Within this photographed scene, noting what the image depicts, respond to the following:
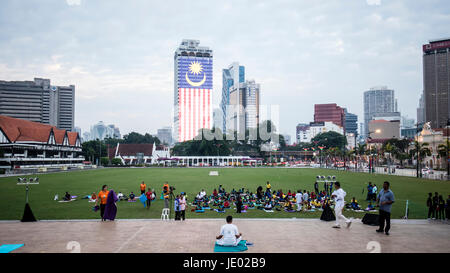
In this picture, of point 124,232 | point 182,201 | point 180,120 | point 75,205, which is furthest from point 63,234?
Answer: point 180,120

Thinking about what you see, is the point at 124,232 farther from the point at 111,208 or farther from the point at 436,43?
the point at 436,43

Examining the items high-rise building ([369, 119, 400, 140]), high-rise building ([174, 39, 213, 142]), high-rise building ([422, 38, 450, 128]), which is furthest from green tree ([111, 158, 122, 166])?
high-rise building ([369, 119, 400, 140])

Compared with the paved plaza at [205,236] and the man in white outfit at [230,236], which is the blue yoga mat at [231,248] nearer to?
the man in white outfit at [230,236]

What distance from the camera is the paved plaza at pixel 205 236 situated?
895 centimetres

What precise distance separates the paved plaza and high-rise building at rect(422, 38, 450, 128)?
14823 cm

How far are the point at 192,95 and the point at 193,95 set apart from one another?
26.4 inches

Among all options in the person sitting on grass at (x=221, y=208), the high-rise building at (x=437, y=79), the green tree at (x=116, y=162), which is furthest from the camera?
the high-rise building at (x=437, y=79)

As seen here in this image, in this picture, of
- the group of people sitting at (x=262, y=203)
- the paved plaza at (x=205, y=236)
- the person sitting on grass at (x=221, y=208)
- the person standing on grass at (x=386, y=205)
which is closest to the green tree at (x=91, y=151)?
the group of people sitting at (x=262, y=203)

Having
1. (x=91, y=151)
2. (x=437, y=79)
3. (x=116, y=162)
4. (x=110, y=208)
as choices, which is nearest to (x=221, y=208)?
(x=110, y=208)

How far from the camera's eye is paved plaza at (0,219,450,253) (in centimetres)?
895

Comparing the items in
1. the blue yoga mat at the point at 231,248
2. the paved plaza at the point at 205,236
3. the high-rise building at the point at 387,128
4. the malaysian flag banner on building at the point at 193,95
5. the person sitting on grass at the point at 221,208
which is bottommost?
the person sitting on grass at the point at 221,208

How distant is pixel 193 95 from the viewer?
195000 millimetres

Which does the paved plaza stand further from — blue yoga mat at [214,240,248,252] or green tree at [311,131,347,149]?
green tree at [311,131,347,149]

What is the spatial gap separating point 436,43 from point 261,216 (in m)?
159
